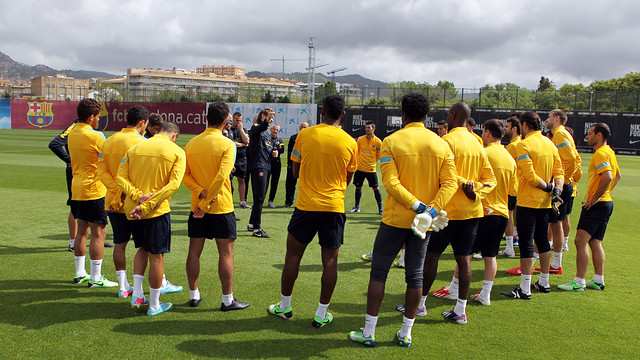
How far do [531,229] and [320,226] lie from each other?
2605 millimetres

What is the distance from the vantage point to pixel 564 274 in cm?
584

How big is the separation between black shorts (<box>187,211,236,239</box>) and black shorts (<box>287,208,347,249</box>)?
26.6 inches

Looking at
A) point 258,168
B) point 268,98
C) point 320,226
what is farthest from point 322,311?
point 268,98

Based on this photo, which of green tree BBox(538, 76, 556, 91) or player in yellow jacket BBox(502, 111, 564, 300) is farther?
green tree BBox(538, 76, 556, 91)

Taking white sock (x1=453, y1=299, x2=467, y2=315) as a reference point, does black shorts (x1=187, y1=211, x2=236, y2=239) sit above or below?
above

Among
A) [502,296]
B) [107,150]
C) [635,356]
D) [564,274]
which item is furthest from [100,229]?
[564,274]

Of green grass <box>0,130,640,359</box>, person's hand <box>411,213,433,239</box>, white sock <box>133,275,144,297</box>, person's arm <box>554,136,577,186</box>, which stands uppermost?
person's arm <box>554,136,577,186</box>

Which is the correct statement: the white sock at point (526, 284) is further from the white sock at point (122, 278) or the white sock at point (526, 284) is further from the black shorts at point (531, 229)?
the white sock at point (122, 278)

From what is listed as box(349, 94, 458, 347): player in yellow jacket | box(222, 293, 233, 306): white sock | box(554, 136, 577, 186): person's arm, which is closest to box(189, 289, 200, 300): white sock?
box(222, 293, 233, 306): white sock

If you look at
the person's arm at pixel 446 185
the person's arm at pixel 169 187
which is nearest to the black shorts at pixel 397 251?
the person's arm at pixel 446 185

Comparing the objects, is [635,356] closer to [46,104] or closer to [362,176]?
[362,176]

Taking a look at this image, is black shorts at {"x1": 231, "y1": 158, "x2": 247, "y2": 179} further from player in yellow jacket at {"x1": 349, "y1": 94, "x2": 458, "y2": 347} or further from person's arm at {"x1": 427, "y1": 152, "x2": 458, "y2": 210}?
person's arm at {"x1": 427, "y1": 152, "x2": 458, "y2": 210}

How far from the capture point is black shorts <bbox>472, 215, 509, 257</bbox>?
4.61m

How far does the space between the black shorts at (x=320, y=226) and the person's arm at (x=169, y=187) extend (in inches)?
43.6
